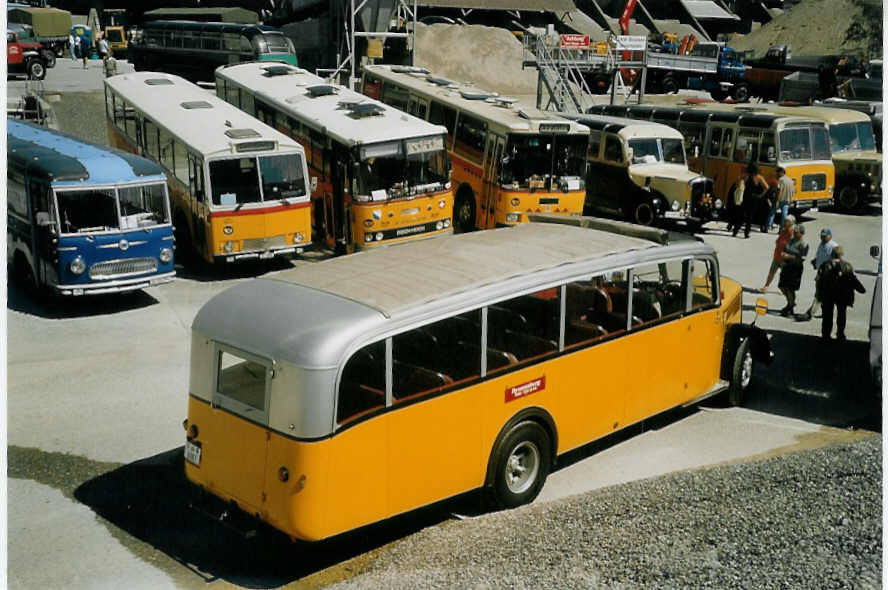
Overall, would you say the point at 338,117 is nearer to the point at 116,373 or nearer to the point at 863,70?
the point at 116,373

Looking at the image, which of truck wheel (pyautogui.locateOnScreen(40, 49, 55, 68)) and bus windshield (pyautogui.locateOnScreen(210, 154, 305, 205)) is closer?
bus windshield (pyautogui.locateOnScreen(210, 154, 305, 205))

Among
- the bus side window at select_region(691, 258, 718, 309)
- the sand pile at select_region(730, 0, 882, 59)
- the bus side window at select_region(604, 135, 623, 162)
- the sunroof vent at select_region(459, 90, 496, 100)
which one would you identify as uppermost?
the sand pile at select_region(730, 0, 882, 59)

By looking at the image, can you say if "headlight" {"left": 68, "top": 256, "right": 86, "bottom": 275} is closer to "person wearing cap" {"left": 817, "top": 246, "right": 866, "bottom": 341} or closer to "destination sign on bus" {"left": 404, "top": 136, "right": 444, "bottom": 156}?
"destination sign on bus" {"left": 404, "top": 136, "right": 444, "bottom": 156}

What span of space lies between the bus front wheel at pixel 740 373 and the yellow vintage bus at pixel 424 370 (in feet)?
4.04

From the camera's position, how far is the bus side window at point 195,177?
59.2 feet

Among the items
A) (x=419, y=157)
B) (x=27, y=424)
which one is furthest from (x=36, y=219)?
(x=419, y=157)

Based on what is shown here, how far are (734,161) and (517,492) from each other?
57.8 feet

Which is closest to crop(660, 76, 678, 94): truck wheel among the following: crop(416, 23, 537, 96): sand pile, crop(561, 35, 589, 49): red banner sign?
crop(416, 23, 537, 96): sand pile

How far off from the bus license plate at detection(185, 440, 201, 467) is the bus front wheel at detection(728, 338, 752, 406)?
6669 millimetres

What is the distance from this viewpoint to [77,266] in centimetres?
1567

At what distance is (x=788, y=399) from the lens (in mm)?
12805

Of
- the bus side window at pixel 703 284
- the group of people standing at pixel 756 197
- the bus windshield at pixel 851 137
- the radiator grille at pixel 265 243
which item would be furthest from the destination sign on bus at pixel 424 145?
the bus windshield at pixel 851 137

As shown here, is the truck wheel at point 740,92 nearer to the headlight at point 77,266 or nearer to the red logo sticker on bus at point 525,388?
the headlight at point 77,266

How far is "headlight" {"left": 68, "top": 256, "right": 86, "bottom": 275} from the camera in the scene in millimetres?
15641
